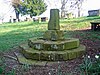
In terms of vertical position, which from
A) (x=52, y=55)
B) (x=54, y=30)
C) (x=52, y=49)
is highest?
(x=54, y=30)

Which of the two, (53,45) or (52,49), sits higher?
(53,45)

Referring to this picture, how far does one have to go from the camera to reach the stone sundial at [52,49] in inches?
207

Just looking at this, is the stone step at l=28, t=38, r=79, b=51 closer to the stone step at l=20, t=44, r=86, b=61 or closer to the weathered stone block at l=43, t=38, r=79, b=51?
the weathered stone block at l=43, t=38, r=79, b=51

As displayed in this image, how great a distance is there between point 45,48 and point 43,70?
1.01 meters

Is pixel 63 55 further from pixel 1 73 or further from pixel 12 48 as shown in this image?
pixel 12 48

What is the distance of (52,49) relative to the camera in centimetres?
550

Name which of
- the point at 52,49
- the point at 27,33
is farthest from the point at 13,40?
the point at 52,49

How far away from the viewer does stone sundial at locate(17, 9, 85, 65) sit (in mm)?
5262

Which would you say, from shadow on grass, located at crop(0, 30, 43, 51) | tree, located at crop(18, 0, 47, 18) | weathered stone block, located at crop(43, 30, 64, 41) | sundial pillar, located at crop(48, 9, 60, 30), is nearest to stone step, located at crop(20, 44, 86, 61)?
weathered stone block, located at crop(43, 30, 64, 41)

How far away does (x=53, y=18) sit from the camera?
611 cm

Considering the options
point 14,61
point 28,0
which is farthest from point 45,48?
point 28,0

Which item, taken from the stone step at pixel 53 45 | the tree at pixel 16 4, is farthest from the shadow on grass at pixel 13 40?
the tree at pixel 16 4

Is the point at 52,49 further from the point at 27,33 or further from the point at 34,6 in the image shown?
the point at 34,6

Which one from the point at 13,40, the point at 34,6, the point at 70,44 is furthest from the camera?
the point at 34,6
